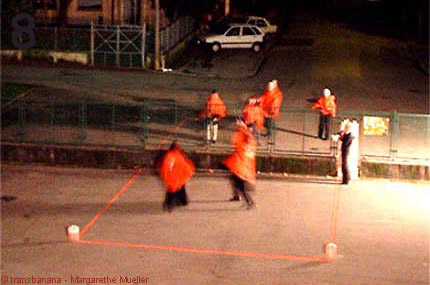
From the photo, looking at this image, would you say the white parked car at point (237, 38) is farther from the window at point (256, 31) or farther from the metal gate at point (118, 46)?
the metal gate at point (118, 46)

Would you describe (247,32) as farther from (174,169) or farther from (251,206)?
(174,169)

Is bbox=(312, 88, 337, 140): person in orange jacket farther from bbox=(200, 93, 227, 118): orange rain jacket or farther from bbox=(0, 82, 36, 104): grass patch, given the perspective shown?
bbox=(0, 82, 36, 104): grass patch

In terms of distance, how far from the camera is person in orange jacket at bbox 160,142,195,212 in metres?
18.4

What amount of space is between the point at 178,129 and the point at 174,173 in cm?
645

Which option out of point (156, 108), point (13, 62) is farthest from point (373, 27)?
point (156, 108)

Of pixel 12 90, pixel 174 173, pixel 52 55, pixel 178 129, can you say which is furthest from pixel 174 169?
pixel 52 55

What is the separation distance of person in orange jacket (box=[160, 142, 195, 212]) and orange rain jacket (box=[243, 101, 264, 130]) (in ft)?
14.0

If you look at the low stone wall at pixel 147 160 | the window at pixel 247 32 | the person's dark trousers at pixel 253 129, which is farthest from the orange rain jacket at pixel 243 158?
the window at pixel 247 32

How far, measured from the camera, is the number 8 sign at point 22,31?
125ft

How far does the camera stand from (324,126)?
2389 cm

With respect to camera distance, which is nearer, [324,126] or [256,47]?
[324,126]

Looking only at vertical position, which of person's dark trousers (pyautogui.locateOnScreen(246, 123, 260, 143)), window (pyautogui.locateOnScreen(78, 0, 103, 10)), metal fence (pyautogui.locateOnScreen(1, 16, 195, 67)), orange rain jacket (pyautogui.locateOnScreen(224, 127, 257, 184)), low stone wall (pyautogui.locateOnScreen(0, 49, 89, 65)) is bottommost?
orange rain jacket (pyautogui.locateOnScreen(224, 127, 257, 184))

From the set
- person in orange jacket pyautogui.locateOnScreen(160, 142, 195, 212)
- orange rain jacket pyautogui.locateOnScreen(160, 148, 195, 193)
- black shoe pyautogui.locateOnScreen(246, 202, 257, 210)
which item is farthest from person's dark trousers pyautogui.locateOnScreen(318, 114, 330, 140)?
orange rain jacket pyautogui.locateOnScreen(160, 148, 195, 193)

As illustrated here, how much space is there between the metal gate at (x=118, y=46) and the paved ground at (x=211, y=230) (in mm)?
14854
